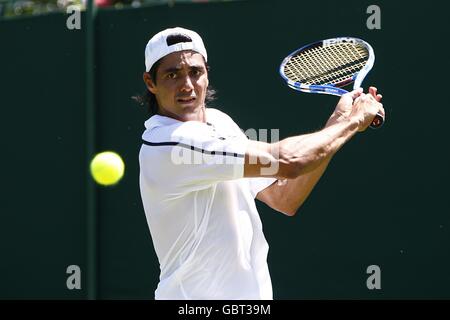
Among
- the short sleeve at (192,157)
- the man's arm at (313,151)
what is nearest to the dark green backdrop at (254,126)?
the man's arm at (313,151)

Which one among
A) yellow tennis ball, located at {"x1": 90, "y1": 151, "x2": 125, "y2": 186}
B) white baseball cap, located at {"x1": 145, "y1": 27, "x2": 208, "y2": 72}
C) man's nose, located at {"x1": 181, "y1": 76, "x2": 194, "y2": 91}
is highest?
white baseball cap, located at {"x1": 145, "y1": 27, "x2": 208, "y2": 72}

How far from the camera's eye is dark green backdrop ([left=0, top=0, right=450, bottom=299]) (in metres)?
4.77

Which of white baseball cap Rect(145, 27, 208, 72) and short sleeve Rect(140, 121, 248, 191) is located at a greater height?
white baseball cap Rect(145, 27, 208, 72)

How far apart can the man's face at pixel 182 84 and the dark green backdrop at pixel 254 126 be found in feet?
5.73

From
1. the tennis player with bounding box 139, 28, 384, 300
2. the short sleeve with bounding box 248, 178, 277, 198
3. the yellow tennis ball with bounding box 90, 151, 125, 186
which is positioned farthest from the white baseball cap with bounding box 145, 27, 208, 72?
the yellow tennis ball with bounding box 90, 151, 125, 186

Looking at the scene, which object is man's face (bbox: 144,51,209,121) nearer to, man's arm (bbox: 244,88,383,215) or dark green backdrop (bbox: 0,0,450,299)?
man's arm (bbox: 244,88,383,215)

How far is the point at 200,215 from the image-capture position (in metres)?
3.13

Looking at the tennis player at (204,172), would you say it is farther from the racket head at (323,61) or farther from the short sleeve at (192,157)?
the racket head at (323,61)

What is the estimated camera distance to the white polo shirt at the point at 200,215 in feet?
9.98

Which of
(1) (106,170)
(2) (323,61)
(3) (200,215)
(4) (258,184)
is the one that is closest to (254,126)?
(1) (106,170)

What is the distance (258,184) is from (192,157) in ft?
1.47
